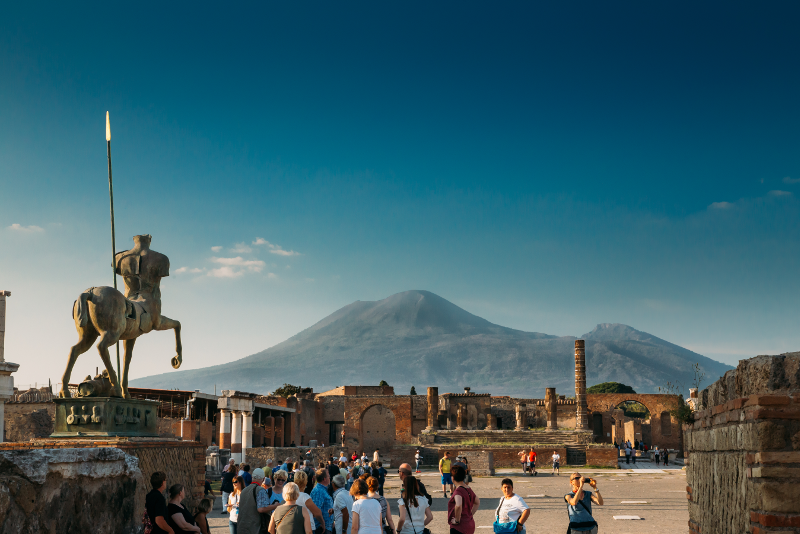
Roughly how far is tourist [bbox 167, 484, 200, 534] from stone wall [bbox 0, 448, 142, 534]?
1.37m

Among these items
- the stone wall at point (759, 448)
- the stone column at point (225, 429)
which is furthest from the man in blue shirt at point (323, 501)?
the stone column at point (225, 429)

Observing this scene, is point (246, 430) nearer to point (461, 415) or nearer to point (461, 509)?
point (461, 509)

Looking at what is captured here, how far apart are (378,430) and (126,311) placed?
174 feet

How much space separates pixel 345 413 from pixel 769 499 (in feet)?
165

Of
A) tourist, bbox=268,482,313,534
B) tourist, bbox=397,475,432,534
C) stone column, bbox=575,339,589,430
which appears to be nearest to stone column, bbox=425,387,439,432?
stone column, bbox=575,339,589,430

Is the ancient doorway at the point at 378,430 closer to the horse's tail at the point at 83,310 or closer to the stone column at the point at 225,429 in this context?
the stone column at the point at 225,429

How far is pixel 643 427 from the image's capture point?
5394cm

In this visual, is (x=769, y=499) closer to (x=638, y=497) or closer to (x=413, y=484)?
(x=413, y=484)

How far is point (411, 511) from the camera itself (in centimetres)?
774

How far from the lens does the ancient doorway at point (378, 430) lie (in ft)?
198

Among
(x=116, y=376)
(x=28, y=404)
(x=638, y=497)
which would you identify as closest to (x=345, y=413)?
(x=28, y=404)

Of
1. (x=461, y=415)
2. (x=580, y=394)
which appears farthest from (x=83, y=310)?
(x=461, y=415)

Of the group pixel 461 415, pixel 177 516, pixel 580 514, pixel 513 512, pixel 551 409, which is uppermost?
pixel 177 516

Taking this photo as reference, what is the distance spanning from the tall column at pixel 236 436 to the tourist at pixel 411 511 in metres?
20.4
